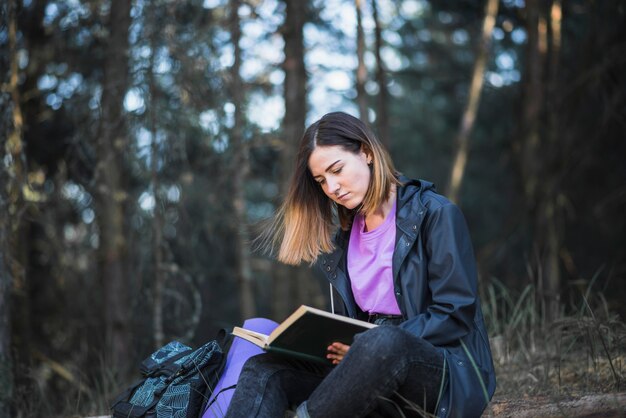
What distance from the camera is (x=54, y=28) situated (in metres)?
6.18

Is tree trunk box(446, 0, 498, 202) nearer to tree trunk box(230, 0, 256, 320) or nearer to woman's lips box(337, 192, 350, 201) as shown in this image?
tree trunk box(230, 0, 256, 320)

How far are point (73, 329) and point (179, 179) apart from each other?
2.78m

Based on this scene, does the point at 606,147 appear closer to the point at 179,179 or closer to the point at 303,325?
the point at 179,179

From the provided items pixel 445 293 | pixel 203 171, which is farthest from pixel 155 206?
pixel 445 293

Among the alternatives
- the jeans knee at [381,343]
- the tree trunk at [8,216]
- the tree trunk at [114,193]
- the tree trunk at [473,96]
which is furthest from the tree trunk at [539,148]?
the jeans knee at [381,343]

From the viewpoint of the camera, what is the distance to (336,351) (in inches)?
102

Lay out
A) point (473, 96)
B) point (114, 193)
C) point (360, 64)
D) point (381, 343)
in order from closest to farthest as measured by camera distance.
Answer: point (381, 343) < point (114, 193) < point (360, 64) < point (473, 96)

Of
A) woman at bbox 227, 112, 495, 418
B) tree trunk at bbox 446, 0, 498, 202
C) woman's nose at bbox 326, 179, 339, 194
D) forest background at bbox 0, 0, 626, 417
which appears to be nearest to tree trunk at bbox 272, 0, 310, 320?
Result: forest background at bbox 0, 0, 626, 417

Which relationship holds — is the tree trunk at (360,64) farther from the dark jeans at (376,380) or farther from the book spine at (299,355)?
the dark jeans at (376,380)

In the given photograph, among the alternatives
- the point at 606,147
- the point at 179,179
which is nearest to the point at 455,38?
the point at 606,147

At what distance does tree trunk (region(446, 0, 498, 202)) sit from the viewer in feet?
25.9

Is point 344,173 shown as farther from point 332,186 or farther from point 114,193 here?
point 114,193

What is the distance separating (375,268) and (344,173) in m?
0.41

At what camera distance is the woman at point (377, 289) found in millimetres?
2381
